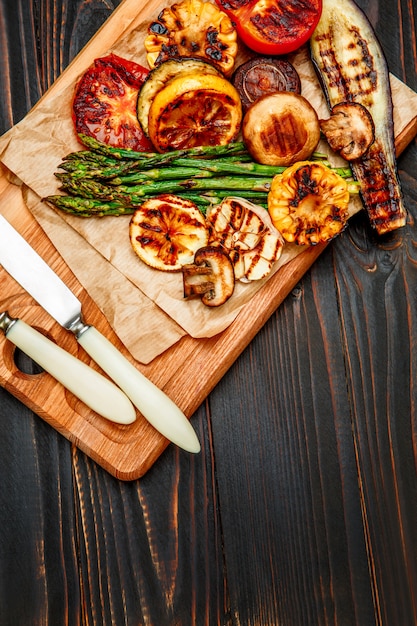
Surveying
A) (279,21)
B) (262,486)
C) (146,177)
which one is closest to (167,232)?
(146,177)

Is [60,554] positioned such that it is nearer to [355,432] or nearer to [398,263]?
[355,432]

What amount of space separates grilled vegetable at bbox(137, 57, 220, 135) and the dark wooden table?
0.63 meters

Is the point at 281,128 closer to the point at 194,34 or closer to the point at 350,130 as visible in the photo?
the point at 350,130

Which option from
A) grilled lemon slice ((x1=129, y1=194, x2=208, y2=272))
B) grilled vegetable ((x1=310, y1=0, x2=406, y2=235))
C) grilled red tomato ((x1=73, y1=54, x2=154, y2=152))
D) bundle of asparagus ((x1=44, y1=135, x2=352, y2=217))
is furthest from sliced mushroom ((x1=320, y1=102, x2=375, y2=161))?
grilled red tomato ((x1=73, y1=54, x2=154, y2=152))

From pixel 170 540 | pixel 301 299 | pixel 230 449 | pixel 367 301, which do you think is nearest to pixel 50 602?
pixel 170 540

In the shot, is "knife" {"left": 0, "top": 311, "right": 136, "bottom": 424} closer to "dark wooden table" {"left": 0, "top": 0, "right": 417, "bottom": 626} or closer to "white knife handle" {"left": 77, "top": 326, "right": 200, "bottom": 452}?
"white knife handle" {"left": 77, "top": 326, "right": 200, "bottom": 452}

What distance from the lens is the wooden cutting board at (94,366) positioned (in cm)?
326

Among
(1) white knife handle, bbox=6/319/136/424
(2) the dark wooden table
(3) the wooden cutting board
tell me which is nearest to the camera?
(1) white knife handle, bbox=6/319/136/424

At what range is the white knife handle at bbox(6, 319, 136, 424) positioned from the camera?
314 centimetres

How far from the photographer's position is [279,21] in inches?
131

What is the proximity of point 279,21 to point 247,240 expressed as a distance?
1.09m

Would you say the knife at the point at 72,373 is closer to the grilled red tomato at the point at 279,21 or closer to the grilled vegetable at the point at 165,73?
the grilled vegetable at the point at 165,73

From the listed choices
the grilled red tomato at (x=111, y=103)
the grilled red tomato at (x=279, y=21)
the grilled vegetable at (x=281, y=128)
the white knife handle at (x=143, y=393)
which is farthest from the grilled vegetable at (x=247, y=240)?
the grilled red tomato at (x=279, y=21)

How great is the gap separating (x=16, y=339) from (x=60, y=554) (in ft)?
3.70
